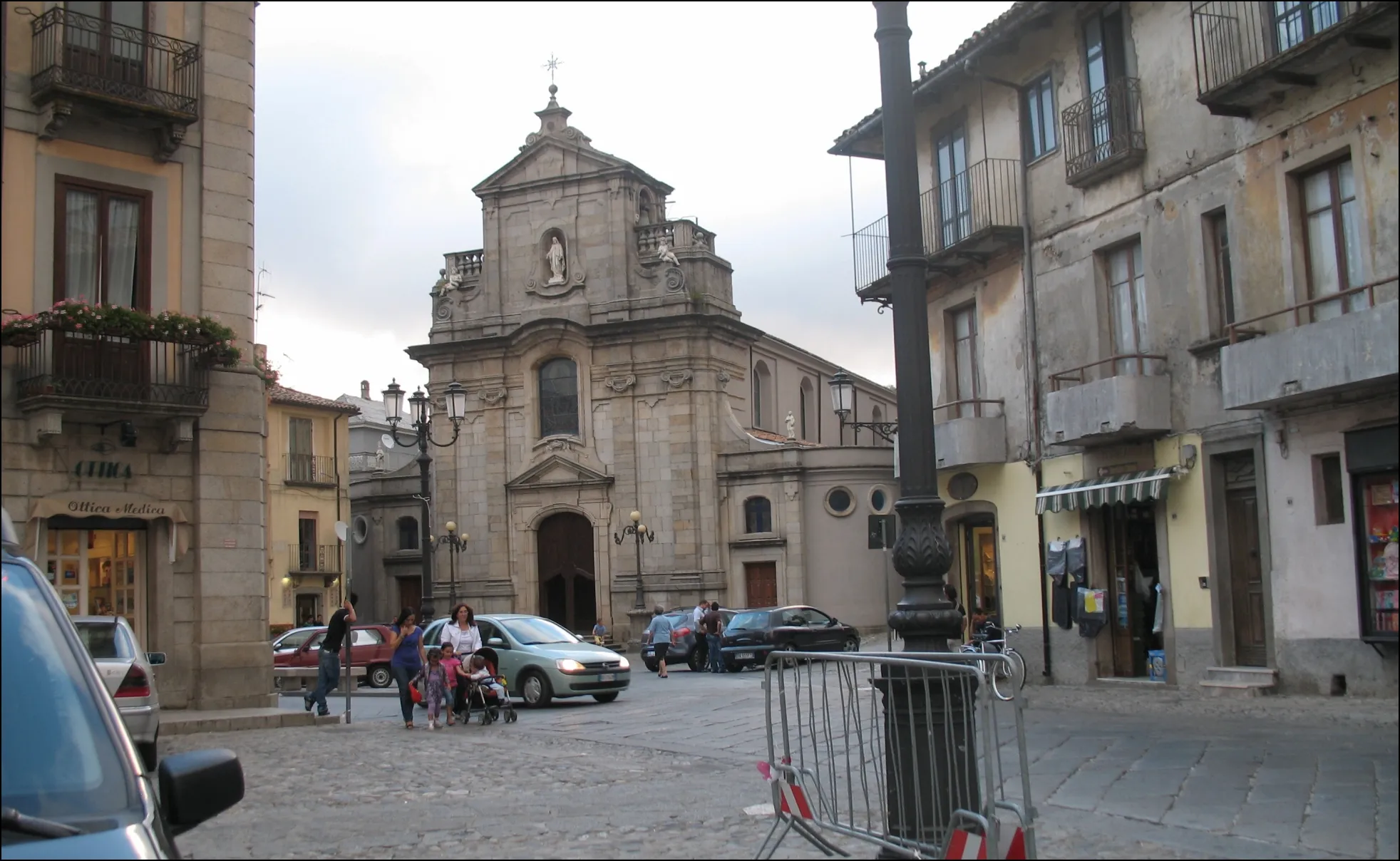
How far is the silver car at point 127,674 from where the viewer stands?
13578 millimetres

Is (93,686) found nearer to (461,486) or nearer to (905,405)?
(905,405)

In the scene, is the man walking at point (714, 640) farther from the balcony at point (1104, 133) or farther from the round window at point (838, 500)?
the balcony at point (1104, 133)

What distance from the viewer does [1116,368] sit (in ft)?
65.6

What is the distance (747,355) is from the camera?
48.9 m

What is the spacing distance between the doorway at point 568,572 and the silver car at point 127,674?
32014 millimetres

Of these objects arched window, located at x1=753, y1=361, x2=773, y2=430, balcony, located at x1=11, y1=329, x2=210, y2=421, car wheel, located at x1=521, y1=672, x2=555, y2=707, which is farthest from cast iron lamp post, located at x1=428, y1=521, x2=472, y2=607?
balcony, located at x1=11, y1=329, x2=210, y2=421

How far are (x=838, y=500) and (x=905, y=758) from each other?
36591 mm

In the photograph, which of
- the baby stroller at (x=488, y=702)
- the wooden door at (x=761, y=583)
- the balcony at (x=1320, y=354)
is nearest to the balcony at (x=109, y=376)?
the baby stroller at (x=488, y=702)

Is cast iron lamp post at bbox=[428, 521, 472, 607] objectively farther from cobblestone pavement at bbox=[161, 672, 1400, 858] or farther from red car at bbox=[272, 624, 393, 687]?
cobblestone pavement at bbox=[161, 672, 1400, 858]

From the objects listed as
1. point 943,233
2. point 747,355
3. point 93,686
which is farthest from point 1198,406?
point 747,355

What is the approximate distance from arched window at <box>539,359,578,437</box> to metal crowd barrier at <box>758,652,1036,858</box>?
38395mm

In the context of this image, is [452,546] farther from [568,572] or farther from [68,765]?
[68,765]

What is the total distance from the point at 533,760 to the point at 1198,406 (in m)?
10.3

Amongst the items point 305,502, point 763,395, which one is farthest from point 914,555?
point 763,395
